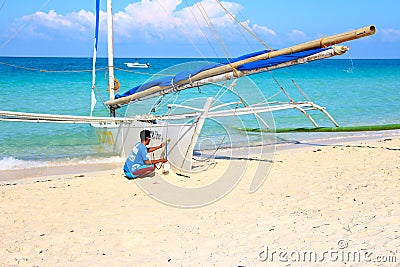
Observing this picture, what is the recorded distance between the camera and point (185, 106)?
8.85 m

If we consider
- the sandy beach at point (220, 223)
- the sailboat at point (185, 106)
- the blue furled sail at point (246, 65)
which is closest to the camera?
the sandy beach at point (220, 223)

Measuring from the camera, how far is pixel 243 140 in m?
13.3

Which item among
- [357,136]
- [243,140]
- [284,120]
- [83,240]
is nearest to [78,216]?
[83,240]

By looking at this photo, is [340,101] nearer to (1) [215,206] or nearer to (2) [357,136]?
(2) [357,136]

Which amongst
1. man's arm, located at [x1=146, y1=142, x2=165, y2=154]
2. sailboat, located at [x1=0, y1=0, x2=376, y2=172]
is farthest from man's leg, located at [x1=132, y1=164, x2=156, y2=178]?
sailboat, located at [x1=0, y1=0, x2=376, y2=172]

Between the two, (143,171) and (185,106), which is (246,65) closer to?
(185,106)

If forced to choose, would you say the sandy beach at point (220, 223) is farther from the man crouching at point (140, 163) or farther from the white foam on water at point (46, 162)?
the white foam on water at point (46, 162)

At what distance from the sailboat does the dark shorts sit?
0.54 metres

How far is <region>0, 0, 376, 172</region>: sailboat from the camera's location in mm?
6027

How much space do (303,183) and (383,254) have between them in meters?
3.34

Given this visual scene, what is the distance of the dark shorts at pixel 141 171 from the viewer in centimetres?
810

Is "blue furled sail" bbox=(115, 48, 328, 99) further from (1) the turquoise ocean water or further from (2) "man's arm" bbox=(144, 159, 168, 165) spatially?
(2) "man's arm" bbox=(144, 159, 168, 165)

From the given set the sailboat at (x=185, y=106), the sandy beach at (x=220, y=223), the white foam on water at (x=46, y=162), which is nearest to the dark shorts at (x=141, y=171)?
the sandy beach at (x=220, y=223)

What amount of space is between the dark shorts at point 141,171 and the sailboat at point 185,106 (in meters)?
0.54
